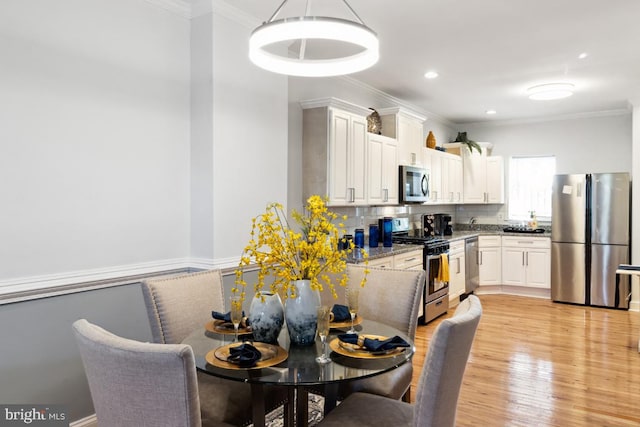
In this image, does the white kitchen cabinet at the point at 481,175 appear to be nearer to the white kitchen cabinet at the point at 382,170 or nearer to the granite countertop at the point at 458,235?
the granite countertop at the point at 458,235

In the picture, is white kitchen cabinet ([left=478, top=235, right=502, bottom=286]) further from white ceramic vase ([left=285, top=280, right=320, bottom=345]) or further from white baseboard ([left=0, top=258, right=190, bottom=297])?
white ceramic vase ([left=285, top=280, right=320, bottom=345])

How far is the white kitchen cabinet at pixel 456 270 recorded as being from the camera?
5695mm

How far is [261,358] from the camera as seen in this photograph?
1678mm

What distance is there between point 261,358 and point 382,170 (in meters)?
3.40

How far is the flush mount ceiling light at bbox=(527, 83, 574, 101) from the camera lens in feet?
16.2

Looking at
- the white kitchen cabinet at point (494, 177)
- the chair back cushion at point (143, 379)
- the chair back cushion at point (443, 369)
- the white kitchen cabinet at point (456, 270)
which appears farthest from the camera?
the white kitchen cabinet at point (494, 177)

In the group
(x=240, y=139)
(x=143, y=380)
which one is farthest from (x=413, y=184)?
(x=143, y=380)

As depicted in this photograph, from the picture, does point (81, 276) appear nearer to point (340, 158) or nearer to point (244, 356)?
point (244, 356)

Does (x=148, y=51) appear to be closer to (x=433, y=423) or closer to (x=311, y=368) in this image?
(x=311, y=368)

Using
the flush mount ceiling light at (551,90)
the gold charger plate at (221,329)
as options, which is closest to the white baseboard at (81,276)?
the gold charger plate at (221,329)

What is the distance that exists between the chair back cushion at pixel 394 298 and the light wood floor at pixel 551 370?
2.70 feet

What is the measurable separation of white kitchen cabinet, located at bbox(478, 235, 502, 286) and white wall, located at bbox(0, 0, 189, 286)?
4941mm

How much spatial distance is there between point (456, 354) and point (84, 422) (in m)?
2.16

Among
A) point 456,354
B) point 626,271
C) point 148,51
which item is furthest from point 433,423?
point 626,271
